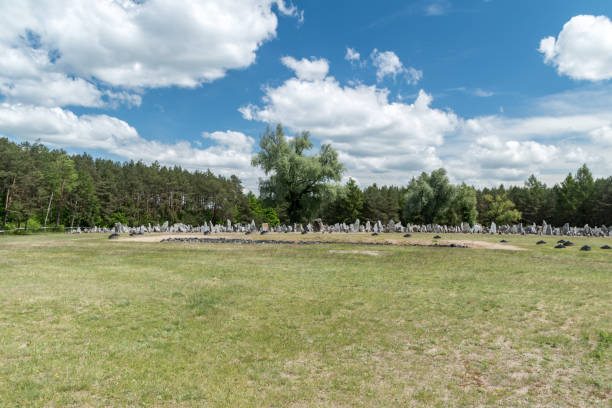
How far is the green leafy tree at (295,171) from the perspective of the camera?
37.4m

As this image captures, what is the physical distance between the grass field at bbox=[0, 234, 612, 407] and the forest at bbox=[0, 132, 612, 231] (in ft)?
89.9

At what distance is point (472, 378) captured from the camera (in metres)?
5.23

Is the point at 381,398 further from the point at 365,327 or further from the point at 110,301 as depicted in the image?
the point at 110,301

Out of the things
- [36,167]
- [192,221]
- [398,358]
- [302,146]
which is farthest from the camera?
[192,221]

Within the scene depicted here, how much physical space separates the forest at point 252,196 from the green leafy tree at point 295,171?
0.12 metres

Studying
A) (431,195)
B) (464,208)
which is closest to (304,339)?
(431,195)

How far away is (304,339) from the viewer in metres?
6.70

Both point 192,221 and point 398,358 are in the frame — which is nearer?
point 398,358

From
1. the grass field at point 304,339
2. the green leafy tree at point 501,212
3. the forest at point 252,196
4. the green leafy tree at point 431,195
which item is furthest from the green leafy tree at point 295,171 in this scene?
the green leafy tree at point 501,212

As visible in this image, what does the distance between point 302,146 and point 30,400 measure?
37.8m

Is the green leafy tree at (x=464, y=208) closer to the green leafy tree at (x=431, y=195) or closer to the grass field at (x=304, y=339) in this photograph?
the green leafy tree at (x=431, y=195)

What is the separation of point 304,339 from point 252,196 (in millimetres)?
82024

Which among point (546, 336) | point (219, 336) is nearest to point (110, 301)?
point (219, 336)

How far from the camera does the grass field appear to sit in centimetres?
479
